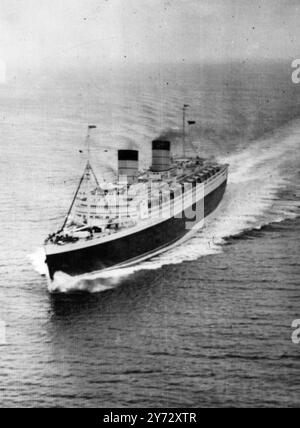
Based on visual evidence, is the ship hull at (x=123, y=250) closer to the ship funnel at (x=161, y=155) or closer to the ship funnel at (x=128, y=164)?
the ship funnel at (x=128, y=164)

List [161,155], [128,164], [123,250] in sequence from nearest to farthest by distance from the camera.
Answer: [123,250] < [128,164] < [161,155]

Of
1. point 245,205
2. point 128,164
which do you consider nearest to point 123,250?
point 128,164

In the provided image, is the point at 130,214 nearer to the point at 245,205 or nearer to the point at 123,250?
the point at 123,250

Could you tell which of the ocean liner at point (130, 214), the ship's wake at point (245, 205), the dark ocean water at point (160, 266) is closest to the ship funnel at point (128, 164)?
the ocean liner at point (130, 214)

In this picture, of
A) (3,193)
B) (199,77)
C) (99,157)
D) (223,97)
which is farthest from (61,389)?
(223,97)

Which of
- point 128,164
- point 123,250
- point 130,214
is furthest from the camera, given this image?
point 128,164
